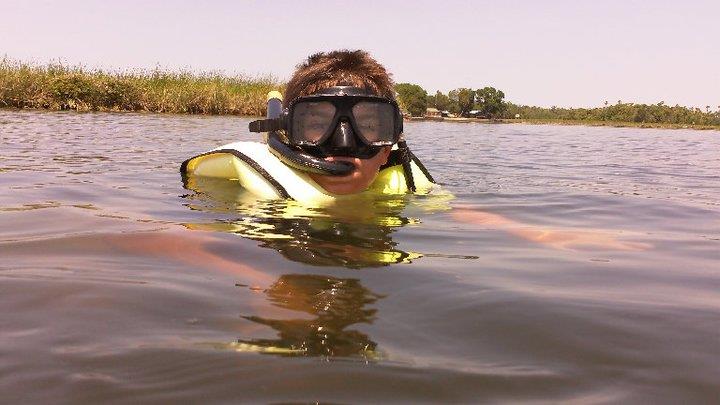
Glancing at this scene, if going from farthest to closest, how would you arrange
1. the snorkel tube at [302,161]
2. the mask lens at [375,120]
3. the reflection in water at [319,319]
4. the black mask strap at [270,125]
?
the black mask strap at [270,125] < the mask lens at [375,120] < the snorkel tube at [302,161] < the reflection in water at [319,319]

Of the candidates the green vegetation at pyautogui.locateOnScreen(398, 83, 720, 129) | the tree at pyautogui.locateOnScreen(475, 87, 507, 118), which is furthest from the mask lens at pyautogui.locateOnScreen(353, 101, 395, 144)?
the tree at pyautogui.locateOnScreen(475, 87, 507, 118)

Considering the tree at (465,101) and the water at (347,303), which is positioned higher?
the tree at (465,101)

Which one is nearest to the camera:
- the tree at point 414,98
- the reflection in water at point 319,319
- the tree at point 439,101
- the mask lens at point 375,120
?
the reflection in water at point 319,319

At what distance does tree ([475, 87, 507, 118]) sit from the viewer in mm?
101938

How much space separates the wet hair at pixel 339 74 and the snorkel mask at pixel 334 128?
0.54 ft

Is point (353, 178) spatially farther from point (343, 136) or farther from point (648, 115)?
point (648, 115)

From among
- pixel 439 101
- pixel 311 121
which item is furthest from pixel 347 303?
pixel 439 101

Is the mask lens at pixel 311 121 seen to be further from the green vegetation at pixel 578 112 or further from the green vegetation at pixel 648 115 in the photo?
the green vegetation at pixel 648 115

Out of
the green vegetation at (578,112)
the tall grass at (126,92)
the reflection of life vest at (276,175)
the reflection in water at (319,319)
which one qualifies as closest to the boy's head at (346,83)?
the reflection of life vest at (276,175)

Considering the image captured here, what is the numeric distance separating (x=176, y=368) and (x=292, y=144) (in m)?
2.32

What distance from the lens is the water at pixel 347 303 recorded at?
1.12 metres

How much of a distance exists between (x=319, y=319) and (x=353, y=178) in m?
2.08

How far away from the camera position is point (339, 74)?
3529mm

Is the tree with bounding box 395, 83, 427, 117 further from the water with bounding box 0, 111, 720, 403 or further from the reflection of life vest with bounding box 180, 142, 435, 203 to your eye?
the water with bounding box 0, 111, 720, 403
